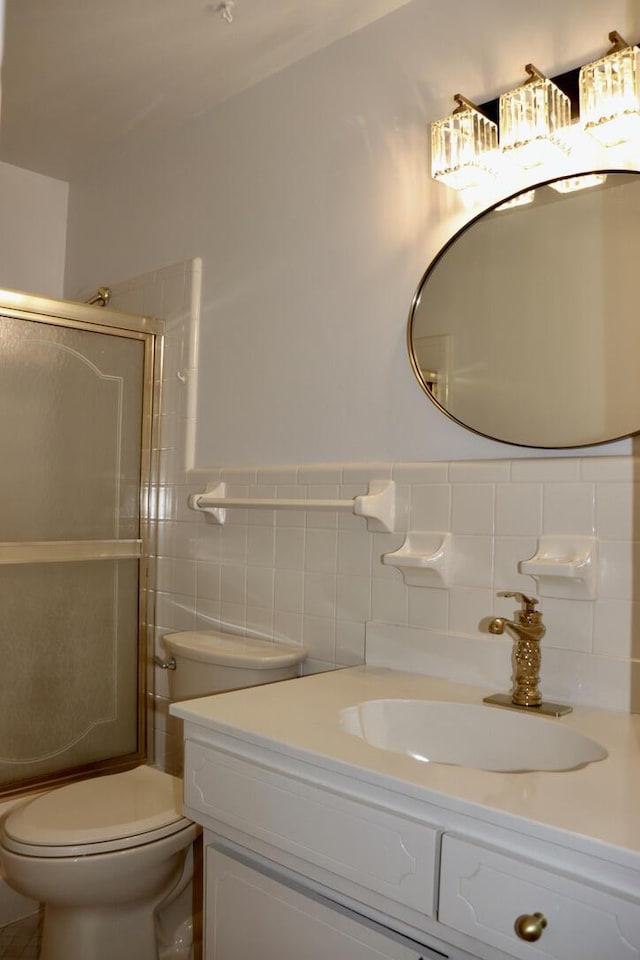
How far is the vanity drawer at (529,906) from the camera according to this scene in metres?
0.91

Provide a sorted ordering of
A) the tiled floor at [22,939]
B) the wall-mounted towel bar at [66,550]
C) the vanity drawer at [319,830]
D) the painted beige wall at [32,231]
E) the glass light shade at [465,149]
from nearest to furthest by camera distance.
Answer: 1. the vanity drawer at [319,830]
2. the glass light shade at [465,149]
3. the tiled floor at [22,939]
4. the wall-mounted towel bar at [66,550]
5. the painted beige wall at [32,231]

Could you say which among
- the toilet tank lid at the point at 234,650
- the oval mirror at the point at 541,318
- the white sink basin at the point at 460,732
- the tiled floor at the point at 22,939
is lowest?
the tiled floor at the point at 22,939

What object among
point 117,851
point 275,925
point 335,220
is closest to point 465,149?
point 335,220

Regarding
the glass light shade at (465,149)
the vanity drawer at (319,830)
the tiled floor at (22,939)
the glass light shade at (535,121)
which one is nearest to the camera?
the vanity drawer at (319,830)

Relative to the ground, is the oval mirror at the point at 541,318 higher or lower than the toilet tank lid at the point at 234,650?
higher

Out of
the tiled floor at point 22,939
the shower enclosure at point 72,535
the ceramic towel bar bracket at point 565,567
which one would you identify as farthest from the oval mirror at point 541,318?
the tiled floor at point 22,939

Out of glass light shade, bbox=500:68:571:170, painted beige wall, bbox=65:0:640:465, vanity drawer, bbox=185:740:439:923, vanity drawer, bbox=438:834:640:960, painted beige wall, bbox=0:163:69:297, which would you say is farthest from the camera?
painted beige wall, bbox=0:163:69:297

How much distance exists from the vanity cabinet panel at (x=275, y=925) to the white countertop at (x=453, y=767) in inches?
8.8

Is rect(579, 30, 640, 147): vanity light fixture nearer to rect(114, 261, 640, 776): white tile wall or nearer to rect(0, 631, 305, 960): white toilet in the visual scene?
rect(114, 261, 640, 776): white tile wall

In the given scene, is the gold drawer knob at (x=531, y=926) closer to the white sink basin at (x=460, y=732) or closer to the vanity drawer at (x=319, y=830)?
the vanity drawer at (x=319, y=830)

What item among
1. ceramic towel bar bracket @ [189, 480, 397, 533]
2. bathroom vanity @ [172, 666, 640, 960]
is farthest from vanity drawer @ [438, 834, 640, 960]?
ceramic towel bar bracket @ [189, 480, 397, 533]

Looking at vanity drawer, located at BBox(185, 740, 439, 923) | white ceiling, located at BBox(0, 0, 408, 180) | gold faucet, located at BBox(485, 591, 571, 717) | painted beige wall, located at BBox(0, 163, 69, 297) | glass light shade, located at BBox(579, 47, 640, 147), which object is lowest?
vanity drawer, located at BBox(185, 740, 439, 923)

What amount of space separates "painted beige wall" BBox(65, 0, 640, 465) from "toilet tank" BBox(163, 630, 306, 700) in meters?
0.50

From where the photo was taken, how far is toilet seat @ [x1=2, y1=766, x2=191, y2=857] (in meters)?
1.70
